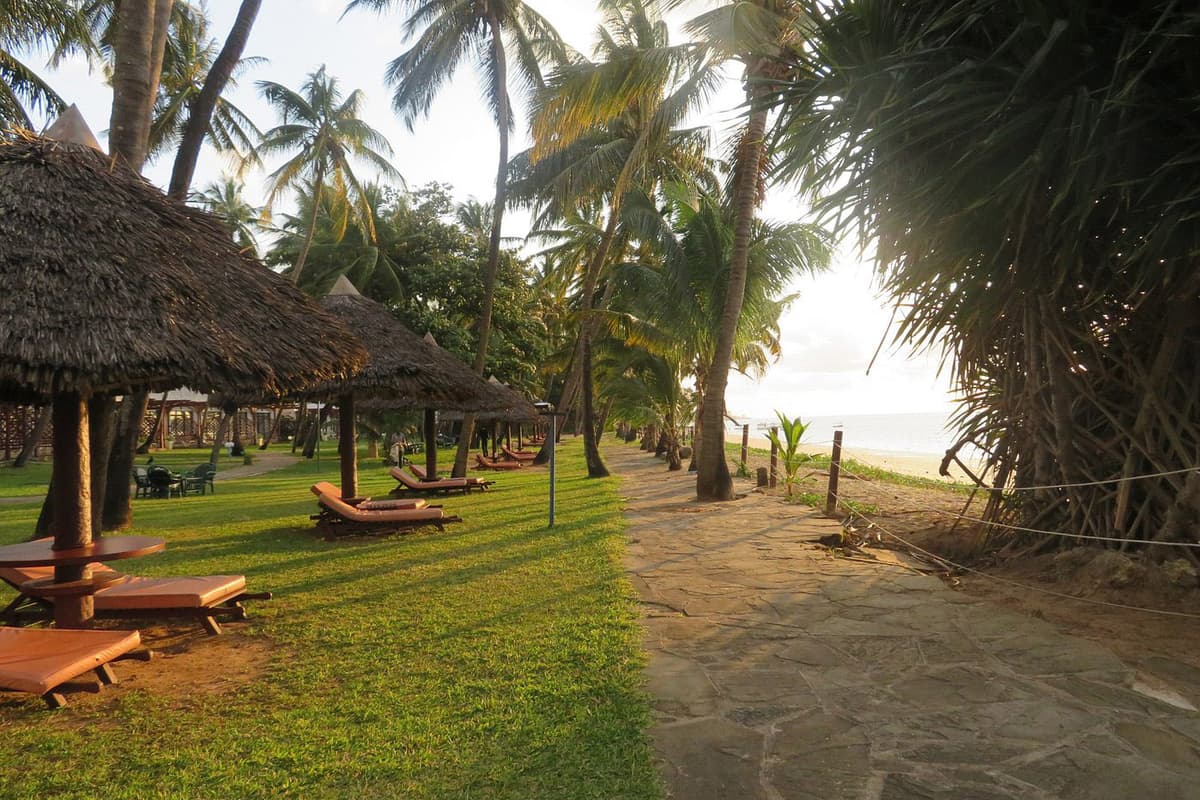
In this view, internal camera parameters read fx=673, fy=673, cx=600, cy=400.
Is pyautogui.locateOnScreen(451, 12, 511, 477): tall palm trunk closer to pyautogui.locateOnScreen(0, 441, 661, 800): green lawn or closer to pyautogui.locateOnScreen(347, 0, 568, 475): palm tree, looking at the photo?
pyautogui.locateOnScreen(347, 0, 568, 475): palm tree

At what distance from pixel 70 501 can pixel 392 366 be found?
4828 mm

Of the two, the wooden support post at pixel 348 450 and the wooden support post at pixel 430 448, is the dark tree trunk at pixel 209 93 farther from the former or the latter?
the wooden support post at pixel 430 448

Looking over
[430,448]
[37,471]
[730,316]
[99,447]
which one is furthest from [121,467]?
[37,471]

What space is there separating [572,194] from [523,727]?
13321mm

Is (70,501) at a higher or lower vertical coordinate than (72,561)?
higher

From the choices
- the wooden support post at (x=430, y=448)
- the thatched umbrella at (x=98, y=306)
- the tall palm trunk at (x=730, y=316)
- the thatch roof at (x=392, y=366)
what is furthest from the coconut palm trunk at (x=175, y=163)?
the tall palm trunk at (x=730, y=316)

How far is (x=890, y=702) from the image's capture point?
127 inches

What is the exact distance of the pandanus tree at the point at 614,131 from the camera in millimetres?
9297

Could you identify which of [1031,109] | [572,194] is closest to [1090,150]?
[1031,109]

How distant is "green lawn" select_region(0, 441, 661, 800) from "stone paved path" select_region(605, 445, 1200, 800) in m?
0.31

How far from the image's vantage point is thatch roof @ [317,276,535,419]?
8.86 m

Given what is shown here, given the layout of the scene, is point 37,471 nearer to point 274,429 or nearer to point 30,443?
point 30,443

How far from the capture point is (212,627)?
441cm

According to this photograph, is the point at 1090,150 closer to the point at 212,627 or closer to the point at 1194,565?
the point at 1194,565
